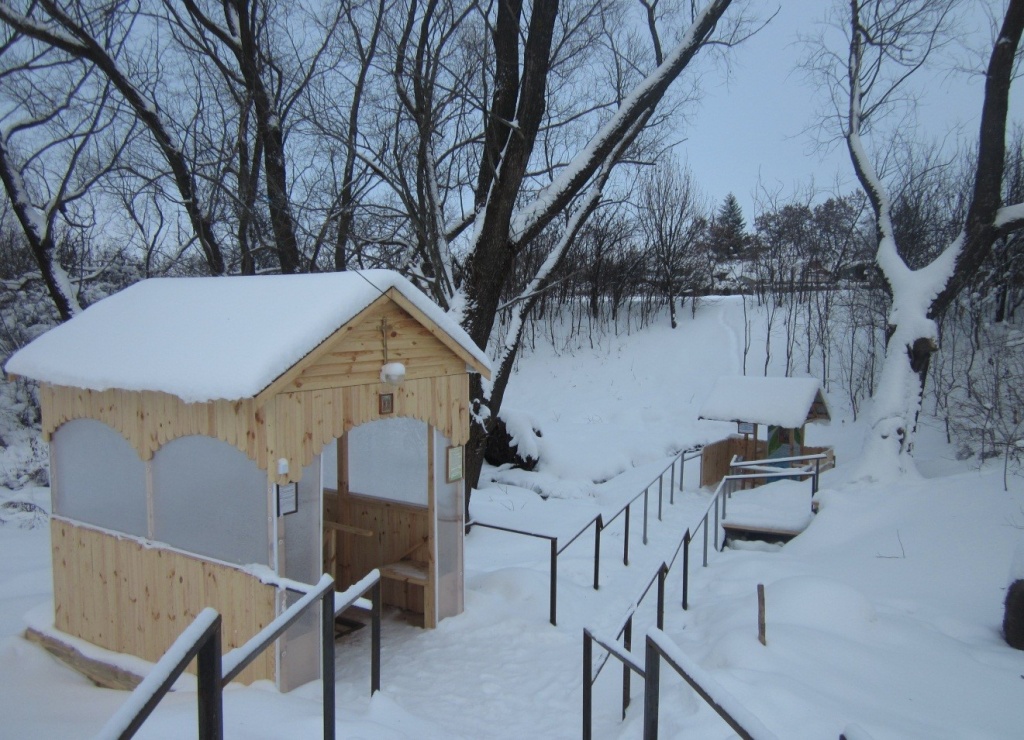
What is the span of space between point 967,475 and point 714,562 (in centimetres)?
467

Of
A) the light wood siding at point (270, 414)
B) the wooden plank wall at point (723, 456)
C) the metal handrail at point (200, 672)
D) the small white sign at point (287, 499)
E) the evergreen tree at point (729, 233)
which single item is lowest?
the wooden plank wall at point (723, 456)

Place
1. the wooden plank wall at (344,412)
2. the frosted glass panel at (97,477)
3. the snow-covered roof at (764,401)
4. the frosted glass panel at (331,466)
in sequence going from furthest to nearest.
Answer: the snow-covered roof at (764,401) → the frosted glass panel at (331,466) → the frosted glass panel at (97,477) → the wooden plank wall at (344,412)

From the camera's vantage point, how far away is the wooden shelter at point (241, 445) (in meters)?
5.15

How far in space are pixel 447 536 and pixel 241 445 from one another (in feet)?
8.16

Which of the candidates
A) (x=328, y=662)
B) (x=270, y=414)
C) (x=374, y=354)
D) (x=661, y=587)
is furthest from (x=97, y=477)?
(x=661, y=587)

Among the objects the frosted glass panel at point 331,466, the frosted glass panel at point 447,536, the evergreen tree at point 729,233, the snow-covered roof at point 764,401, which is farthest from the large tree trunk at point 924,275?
the evergreen tree at point 729,233

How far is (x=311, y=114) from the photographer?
11320mm

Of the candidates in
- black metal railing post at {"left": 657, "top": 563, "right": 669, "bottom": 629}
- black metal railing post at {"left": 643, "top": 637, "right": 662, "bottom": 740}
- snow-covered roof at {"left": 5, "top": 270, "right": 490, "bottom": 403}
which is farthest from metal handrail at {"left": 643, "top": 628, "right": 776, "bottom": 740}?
snow-covered roof at {"left": 5, "top": 270, "right": 490, "bottom": 403}

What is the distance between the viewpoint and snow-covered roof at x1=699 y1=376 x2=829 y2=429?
1412 centimetres

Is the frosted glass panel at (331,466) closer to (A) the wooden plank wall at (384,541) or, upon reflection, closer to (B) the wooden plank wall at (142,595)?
(A) the wooden plank wall at (384,541)

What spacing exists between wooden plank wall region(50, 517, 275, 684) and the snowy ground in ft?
1.57

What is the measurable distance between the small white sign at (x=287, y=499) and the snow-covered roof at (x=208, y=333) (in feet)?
2.91

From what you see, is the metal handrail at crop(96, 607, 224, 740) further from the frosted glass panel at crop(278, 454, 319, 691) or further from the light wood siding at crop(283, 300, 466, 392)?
the light wood siding at crop(283, 300, 466, 392)

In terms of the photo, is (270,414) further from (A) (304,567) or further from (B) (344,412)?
(A) (304,567)
